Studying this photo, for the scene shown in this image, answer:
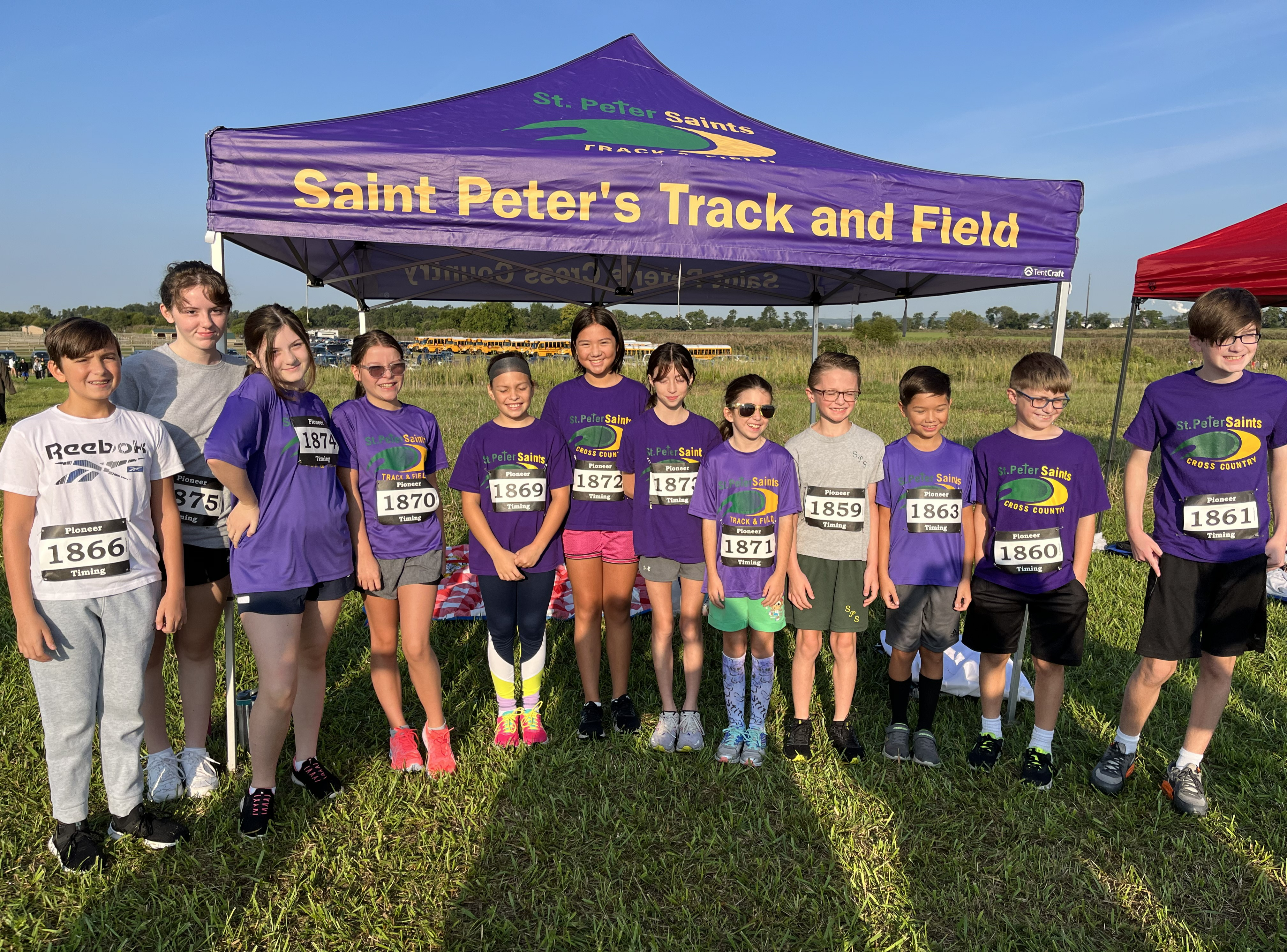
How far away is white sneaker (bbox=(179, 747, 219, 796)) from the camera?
8.94 ft

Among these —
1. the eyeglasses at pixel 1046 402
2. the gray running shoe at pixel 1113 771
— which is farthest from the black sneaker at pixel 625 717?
the eyeglasses at pixel 1046 402

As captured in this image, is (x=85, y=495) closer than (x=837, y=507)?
Yes

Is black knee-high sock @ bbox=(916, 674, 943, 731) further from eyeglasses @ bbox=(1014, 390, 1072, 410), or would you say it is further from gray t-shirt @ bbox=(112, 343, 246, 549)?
gray t-shirt @ bbox=(112, 343, 246, 549)

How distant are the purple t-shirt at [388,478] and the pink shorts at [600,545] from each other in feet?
1.87

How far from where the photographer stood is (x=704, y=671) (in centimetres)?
388

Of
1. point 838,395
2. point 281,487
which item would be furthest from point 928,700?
point 281,487

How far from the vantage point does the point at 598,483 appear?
304 cm

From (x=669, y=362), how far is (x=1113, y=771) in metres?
2.41

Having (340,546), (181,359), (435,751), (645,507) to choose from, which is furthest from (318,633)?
(645,507)

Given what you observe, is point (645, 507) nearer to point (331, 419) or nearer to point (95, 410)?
point (331, 419)

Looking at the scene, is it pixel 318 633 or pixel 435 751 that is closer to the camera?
pixel 318 633

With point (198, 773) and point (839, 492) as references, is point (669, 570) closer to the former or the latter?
point (839, 492)

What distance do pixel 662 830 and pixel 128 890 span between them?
1742 mm

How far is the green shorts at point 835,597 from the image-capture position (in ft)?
9.47
